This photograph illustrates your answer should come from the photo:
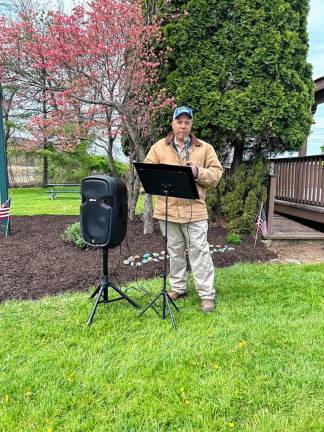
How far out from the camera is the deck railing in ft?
22.0

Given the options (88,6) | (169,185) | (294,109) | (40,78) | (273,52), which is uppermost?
(88,6)

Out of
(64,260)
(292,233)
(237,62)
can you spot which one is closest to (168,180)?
(64,260)

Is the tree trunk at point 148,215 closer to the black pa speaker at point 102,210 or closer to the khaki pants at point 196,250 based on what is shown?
Result: the khaki pants at point 196,250

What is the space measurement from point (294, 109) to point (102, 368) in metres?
4.64

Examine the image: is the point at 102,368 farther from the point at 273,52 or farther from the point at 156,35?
the point at 273,52

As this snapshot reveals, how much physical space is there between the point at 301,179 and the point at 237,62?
10.3 ft

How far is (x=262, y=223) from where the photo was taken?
5750 mm

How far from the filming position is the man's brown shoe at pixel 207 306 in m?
3.17

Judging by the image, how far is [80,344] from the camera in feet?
8.61

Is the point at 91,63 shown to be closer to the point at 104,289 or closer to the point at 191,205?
the point at 191,205

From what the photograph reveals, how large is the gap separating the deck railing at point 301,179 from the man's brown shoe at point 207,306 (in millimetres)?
3962

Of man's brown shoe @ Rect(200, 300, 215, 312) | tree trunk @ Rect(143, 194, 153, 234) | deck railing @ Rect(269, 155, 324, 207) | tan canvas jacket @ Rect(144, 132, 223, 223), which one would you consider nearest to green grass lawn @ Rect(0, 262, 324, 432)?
man's brown shoe @ Rect(200, 300, 215, 312)

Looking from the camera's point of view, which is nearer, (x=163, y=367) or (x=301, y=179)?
(x=163, y=367)

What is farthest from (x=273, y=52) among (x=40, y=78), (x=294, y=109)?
(x=40, y=78)
